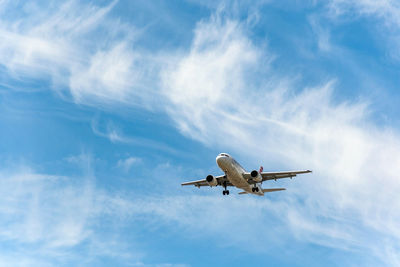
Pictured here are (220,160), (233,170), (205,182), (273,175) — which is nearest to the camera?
(220,160)

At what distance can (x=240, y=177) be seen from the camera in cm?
7800

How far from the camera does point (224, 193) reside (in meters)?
84.9

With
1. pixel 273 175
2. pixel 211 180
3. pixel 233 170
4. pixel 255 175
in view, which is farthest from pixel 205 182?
pixel 233 170

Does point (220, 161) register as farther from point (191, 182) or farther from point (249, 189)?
point (191, 182)

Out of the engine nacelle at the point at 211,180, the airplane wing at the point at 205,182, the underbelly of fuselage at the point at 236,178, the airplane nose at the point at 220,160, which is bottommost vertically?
the underbelly of fuselage at the point at 236,178

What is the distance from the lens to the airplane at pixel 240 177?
2982 inches

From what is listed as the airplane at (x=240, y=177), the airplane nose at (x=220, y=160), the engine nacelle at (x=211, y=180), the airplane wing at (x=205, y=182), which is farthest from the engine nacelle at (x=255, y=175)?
the engine nacelle at (x=211, y=180)

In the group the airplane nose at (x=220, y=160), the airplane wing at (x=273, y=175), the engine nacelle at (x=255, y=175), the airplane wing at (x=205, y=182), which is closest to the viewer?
the airplane nose at (x=220, y=160)

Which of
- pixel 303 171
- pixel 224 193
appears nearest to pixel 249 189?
pixel 224 193

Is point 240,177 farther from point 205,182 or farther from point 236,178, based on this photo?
point 205,182

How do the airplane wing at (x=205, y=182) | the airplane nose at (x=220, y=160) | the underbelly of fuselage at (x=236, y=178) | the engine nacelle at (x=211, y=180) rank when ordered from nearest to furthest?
the airplane nose at (x=220, y=160), the underbelly of fuselage at (x=236, y=178), the engine nacelle at (x=211, y=180), the airplane wing at (x=205, y=182)

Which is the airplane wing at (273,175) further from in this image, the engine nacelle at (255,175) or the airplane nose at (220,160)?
the airplane nose at (220,160)

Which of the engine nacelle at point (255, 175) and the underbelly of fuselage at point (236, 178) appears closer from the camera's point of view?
the underbelly of fuselage at point (236, 178)

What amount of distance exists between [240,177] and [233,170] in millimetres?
2484
